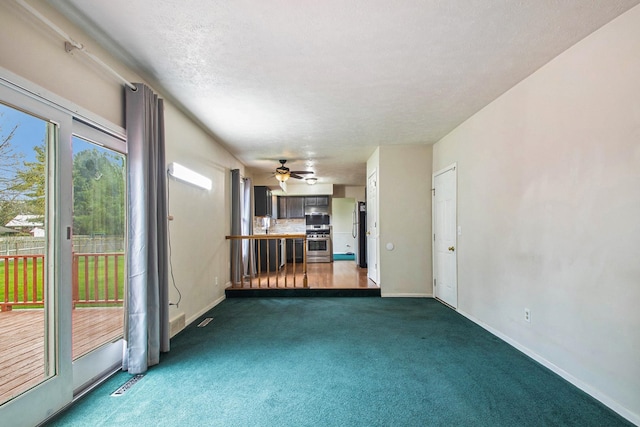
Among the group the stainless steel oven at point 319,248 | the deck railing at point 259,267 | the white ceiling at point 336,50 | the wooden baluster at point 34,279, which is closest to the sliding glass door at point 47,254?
the wooden baluster at point 34,279

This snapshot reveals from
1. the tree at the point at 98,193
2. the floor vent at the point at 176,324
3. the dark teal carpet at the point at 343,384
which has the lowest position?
the dark teal carpet at the point at 343,384

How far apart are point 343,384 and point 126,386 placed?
5.22 ft

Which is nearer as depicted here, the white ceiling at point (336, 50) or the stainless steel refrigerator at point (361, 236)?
the white ceiling at point (336, 50)

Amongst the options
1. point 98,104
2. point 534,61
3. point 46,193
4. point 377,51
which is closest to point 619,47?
point 534,61

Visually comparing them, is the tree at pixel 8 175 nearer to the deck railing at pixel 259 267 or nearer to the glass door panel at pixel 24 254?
the glass door panel at pixel 24 254

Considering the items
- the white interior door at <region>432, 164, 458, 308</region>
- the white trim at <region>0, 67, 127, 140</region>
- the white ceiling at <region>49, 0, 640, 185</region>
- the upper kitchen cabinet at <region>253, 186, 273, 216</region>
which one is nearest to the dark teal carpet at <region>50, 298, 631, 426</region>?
the white interior door at <region>432, 164, 458, 308</region>

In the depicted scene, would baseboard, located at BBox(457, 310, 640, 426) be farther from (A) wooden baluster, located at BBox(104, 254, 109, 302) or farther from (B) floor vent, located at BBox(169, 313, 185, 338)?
(A) wooden baluster, located at BBox(104, 254, 109, 302)

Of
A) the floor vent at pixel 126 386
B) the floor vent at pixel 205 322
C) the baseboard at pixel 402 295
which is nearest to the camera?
the floor vent at pixel 126 386

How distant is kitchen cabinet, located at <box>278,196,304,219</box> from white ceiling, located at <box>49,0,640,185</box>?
5609mm

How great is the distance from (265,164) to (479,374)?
5.45 m

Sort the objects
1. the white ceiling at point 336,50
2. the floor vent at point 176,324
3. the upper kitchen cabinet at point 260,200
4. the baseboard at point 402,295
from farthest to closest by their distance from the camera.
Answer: the upper kitchen cabinet at point 260,200 < the baseboard at point 402,295 < the floor vent at point 176,324 < the white ceiling at point 336,50

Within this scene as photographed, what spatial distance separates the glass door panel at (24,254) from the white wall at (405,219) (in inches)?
166

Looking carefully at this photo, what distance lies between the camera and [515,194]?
2.97 m

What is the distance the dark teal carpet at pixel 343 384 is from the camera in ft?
6.23
